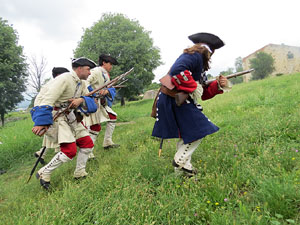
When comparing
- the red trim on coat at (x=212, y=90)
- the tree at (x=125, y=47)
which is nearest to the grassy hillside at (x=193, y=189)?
the red trim on coat at (x=212, y=90)

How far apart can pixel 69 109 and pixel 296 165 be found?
366 cm

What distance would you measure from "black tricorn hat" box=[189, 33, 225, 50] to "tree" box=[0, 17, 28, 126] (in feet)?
55.9

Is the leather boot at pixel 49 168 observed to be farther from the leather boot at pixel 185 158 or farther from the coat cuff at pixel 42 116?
the leather boot at pixel 185 158

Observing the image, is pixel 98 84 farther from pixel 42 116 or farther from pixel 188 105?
pixel 188 105

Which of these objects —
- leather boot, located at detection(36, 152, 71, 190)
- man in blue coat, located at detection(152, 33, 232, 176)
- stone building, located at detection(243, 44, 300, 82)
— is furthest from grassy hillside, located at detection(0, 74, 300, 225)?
stone building, located at detection(243, 44, 300, 82)

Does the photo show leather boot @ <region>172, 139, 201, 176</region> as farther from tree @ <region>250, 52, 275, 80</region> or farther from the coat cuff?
tree @ <region>250, 52, 275, 80</region>

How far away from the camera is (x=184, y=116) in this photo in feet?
9.34

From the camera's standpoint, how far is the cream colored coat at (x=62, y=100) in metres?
3.34

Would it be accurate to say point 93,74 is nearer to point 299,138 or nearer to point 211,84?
point 211,84

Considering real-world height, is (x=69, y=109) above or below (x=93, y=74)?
below

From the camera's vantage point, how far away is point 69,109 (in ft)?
11.9

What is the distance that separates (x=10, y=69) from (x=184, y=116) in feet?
60.0

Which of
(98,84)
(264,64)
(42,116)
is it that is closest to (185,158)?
(42,116)

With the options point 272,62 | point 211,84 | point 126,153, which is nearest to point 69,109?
point 126,153
